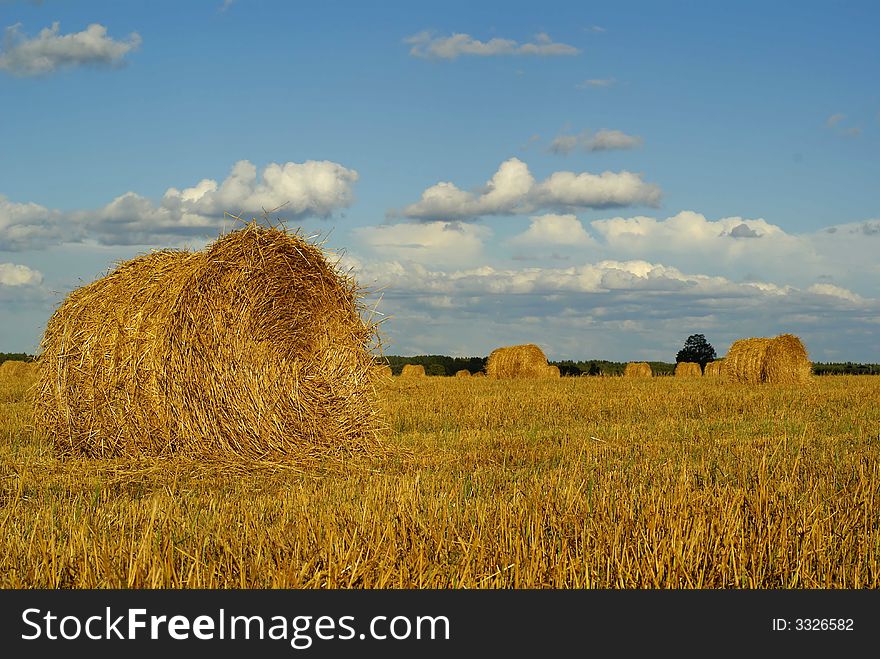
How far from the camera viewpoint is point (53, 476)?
9000 mm

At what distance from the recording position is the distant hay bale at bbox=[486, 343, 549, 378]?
3171 centimetres

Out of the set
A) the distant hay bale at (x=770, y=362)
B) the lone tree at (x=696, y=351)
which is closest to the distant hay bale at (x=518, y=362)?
the distant hay bale at (x=770, y=362)

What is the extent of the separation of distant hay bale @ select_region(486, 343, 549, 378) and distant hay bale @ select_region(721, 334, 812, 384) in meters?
6.67

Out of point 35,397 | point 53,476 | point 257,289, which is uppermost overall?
point 257,289

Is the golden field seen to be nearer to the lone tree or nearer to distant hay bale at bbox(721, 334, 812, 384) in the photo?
distant hay bale at bbox(721, 334, 812, 384)

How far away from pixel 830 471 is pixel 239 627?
21.3 feet

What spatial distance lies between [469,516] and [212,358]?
211 inches

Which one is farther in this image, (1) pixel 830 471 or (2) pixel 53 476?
(2) pixel 53 476

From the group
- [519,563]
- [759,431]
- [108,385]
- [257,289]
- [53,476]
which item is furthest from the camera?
[759,431]

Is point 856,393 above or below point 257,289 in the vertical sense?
below

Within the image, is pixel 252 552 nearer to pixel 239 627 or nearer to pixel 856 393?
pixel 239 627

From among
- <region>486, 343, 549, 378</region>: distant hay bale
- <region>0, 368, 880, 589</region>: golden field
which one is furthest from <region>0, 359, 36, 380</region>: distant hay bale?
<region>0, 368, 880, 589</region>: golden field

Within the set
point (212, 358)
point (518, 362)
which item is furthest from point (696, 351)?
A: point (212, 358)

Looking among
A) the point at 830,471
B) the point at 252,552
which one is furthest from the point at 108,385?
the point at 830,471
